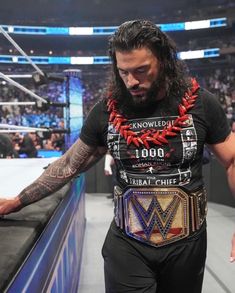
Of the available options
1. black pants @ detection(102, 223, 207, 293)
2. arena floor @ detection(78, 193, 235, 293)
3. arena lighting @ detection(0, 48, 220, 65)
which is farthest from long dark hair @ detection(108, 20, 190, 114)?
arena lighting @ detection(0, 48, 220, 65)

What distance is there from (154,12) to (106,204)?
48.4 feet

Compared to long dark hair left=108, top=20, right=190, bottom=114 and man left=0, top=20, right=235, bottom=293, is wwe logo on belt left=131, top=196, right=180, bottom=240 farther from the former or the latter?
long dark hair left=108, top=20, right=190, bottom=114

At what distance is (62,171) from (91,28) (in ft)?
53.9

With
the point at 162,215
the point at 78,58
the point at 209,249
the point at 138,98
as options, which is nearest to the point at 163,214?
the point at 162,215

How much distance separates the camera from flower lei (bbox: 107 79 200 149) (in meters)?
1.06

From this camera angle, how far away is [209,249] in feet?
10.3

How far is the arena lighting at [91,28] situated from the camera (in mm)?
15852

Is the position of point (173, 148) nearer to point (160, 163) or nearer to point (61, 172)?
point (160, 163)

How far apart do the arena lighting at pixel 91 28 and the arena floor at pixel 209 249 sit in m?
12.5

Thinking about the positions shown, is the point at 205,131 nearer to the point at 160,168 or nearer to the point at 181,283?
the point at 160,168

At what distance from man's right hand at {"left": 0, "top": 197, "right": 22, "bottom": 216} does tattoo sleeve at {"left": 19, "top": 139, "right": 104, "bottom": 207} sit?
16 millimetres

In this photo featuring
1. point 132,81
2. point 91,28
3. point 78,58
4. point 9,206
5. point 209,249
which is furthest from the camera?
point 78,58

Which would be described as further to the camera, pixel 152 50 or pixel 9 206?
pixel 9 206

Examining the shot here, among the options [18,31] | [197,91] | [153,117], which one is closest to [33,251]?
[153,117]
